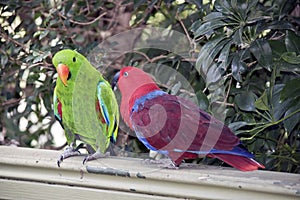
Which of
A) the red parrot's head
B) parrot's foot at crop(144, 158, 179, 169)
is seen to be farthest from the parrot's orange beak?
parrot's foot at crop(144, 158, 179, 169)

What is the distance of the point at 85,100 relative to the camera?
104cm

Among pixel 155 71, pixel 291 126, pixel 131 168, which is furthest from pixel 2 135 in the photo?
pixel 291 126

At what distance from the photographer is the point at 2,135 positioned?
188 centimetres

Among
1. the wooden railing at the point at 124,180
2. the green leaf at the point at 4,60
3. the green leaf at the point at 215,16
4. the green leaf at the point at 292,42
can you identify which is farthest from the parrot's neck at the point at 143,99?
the green leaf at the point at 4,60

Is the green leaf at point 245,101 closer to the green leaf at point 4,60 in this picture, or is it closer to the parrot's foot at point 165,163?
the parrot's foot at point 165,163

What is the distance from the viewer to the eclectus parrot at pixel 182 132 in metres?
0.95

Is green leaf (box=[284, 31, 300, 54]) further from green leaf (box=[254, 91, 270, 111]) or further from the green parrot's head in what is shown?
the green parrot's head

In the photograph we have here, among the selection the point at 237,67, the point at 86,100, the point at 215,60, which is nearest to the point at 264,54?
the point at 237,67

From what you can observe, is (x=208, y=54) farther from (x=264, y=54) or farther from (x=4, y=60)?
(x=4, y=60)

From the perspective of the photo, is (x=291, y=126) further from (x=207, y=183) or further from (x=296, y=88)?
(x=207, y=183)

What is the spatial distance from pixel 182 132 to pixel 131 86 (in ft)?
0.47

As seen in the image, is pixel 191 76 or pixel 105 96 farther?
pixel 191 76

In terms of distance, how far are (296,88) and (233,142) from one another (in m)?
0.18

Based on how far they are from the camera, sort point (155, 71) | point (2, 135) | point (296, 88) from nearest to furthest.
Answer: point (296, 88)
point (155, 71)
point (2, 135)
